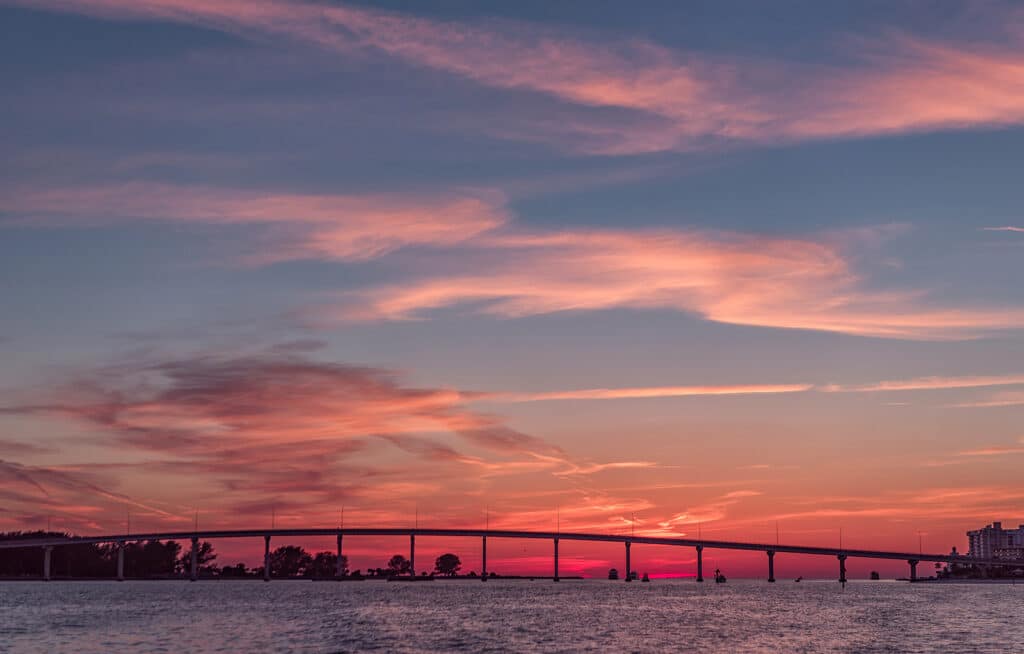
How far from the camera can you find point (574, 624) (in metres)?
134

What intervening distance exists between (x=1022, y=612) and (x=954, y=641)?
2838 inches

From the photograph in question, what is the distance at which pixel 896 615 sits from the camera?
525 feet

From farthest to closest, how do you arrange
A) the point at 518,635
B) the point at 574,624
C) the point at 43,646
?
the point at 574,624 < the point at 518,635 < the point at 43,646

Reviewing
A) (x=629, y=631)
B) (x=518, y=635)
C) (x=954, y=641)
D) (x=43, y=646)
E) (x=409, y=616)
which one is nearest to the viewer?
(x=43, y=646)

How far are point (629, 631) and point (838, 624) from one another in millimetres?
28972

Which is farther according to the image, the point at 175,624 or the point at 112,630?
the point at 175,624

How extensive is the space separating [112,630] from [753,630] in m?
64.4

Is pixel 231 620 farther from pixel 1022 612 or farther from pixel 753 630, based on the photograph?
pixel 1022 612

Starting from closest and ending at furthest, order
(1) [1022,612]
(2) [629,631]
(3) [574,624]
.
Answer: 1. (2) [629,631]
2. (3) [574,624]
3. (1) [1022,612]

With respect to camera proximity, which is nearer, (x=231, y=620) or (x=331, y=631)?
(x=331, y=631)

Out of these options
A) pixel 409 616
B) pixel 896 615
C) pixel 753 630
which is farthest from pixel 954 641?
pixel 409 616

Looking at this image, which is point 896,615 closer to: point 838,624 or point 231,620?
point 838,624

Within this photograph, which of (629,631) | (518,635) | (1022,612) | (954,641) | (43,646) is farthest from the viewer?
(1022,612)

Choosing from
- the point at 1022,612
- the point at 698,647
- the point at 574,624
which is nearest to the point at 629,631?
the point at 574,624
